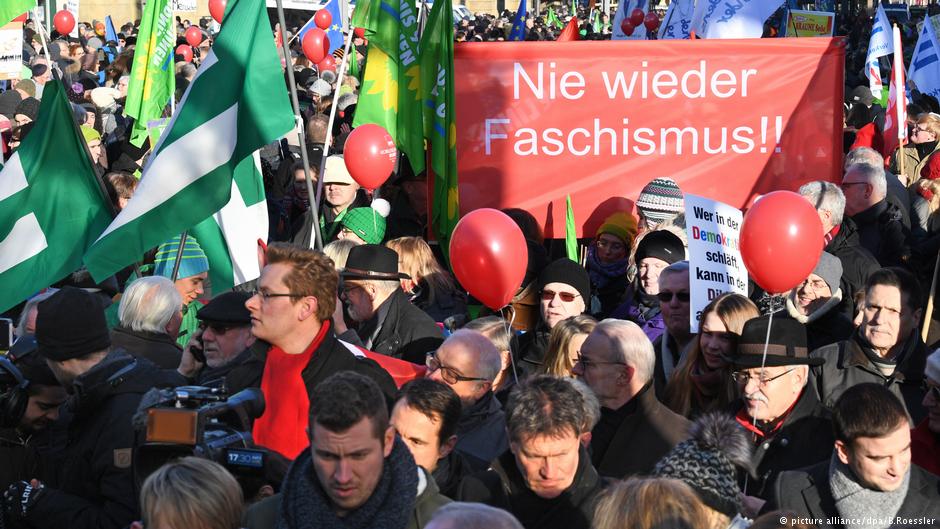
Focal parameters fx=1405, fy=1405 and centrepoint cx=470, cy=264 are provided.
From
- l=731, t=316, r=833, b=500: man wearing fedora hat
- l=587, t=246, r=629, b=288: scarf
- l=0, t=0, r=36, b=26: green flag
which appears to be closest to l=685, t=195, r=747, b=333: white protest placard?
l=731, t=316, r=833, b=500: man wearing fedora hat

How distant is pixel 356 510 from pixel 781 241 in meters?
2.39

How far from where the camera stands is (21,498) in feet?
13.3

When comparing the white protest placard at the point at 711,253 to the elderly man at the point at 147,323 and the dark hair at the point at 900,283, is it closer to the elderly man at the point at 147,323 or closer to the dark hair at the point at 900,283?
the dark hair at the point at 900,283

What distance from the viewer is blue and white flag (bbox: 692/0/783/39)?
1248 cm

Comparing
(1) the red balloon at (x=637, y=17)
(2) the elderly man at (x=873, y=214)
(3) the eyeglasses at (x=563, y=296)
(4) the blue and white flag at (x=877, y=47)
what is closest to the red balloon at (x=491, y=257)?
(3) the eyeglasses at (x=563, y=296)

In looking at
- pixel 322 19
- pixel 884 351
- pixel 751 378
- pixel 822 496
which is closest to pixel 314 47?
pixel 322 19

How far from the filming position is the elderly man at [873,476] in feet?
12.5

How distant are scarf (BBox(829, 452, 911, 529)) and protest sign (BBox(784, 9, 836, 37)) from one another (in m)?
14.0

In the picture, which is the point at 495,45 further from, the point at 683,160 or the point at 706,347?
the point at 706,347

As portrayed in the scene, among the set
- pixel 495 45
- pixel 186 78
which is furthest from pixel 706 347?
pixel 186 78

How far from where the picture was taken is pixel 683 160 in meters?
7.75

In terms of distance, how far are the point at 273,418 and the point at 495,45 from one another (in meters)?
3.75

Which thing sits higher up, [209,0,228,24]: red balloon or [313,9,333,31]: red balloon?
[209,0,228,24]: red balloon

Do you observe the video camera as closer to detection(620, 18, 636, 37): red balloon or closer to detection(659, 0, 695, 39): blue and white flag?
detection(659, 0, 695, 39): blue and white flag
